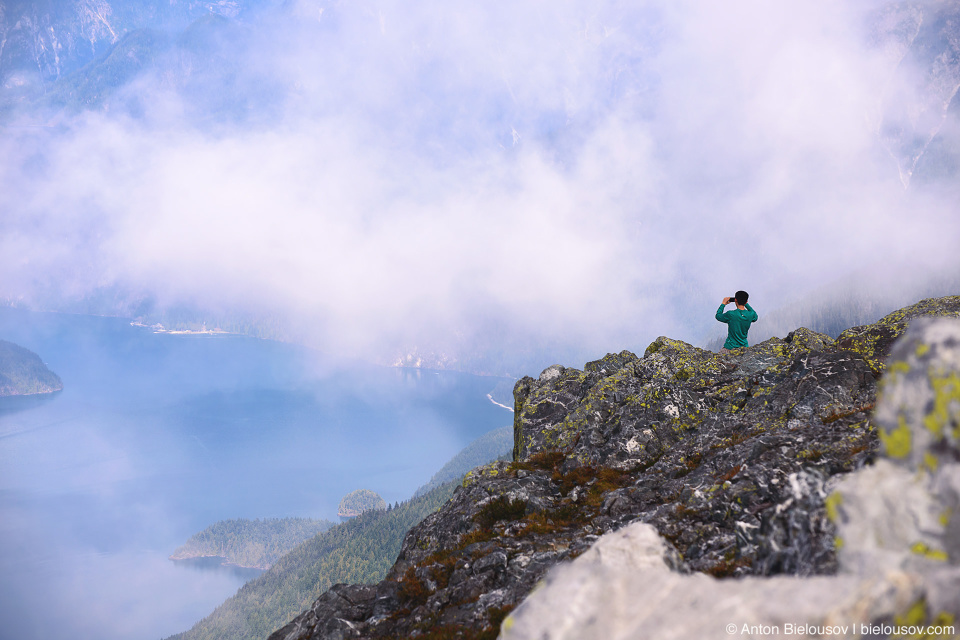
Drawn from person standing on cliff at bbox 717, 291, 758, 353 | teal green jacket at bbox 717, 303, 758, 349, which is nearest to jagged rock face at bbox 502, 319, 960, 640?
person standing on cliff at bbox 717, 291, 758, 353

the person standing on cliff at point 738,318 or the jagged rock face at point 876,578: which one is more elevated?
the person standing on cliff at point 738,318

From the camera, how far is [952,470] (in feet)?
16.4

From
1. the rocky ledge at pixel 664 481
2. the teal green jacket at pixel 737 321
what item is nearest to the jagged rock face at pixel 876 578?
the rocky ledge at pixel 664 481

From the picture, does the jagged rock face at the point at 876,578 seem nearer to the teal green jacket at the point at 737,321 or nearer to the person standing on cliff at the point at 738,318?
the person standing on cliff at the point at 738,318

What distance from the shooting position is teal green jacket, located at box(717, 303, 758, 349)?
74.8 feet

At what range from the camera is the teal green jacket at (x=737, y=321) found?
74.8ft

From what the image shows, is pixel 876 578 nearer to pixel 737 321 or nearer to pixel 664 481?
pixel 664 481

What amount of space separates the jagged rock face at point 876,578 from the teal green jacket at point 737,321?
17431mm

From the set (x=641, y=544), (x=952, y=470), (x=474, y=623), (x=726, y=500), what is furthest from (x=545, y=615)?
(x=726, y=500)

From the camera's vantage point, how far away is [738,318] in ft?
76.4

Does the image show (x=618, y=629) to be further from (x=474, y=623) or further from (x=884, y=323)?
(x=884, y=323)

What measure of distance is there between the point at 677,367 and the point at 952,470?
829 inches

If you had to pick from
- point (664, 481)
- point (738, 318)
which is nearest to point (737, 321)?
point (738, 318)

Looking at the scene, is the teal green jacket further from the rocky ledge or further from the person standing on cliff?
the rocky ledge
